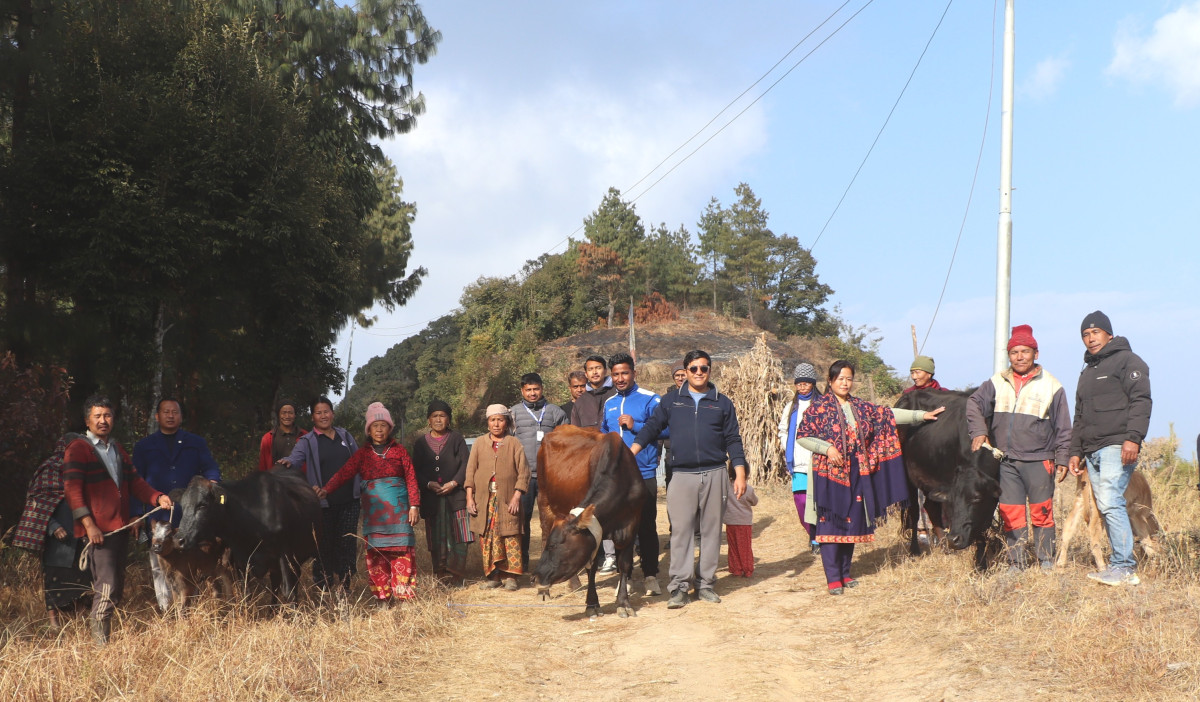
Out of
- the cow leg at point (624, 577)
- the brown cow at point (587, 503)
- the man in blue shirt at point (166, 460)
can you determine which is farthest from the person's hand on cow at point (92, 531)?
the cow leg at point (624, 577)

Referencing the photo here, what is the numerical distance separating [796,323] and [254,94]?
40.6m

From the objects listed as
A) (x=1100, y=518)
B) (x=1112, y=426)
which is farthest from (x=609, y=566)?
(x=1112, y=426)

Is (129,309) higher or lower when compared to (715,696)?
higher

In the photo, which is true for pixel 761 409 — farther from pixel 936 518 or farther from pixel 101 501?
pixel 101 501

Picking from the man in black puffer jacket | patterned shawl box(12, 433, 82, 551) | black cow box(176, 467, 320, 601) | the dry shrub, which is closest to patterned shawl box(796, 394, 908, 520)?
the man in black puffer jacket

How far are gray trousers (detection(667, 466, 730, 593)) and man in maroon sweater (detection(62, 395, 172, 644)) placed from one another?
3.83m

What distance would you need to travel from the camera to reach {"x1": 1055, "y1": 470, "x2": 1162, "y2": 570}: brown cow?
7.06 meters

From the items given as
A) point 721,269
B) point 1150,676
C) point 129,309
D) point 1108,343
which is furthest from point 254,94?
point 721,269

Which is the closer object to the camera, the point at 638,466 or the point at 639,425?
the point at 638,466

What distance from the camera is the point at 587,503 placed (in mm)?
7059

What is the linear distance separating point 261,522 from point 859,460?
485 cm

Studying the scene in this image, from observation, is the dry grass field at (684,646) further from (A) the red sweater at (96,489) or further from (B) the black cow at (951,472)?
(A) the red sweater at (96,489)

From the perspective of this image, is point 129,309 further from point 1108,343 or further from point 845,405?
point 1108,343

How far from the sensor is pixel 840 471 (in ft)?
24.9
